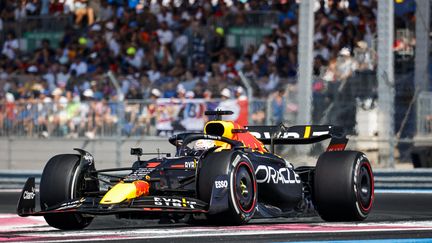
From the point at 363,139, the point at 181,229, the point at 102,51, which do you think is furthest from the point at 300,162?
the point at 102,51

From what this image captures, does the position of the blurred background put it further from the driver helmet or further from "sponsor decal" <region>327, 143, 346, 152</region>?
the driver helmet

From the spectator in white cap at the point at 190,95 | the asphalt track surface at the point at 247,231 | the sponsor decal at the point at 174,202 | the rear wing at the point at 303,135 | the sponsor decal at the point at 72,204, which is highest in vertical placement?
the spectator in white cap at the point at 190,95

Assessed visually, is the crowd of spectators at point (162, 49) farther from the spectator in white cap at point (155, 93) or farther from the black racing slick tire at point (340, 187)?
the black racing slick tire at point (340, 187)

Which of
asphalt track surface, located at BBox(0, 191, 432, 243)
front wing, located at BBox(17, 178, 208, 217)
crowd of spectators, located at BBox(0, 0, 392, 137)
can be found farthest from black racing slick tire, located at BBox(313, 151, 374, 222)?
crowd of spectators, located at BBox(0, 0, 392, 137)

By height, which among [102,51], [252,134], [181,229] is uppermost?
[102,51]

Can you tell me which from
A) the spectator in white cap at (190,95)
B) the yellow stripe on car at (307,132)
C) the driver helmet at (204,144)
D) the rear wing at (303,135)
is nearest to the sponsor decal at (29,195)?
the driver helmet at (204,144)

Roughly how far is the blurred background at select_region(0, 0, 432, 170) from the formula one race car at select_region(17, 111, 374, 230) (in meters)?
6.30

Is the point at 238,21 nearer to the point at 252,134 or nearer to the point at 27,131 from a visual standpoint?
the point at 27,131

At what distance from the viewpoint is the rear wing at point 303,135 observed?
464 inches

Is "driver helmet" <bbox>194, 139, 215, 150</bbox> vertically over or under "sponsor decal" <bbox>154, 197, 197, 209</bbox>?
over

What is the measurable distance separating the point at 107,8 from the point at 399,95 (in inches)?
476

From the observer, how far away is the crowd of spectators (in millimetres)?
22031

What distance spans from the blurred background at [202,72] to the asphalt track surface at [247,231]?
227 inches

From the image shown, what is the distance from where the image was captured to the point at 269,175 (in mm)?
10633
